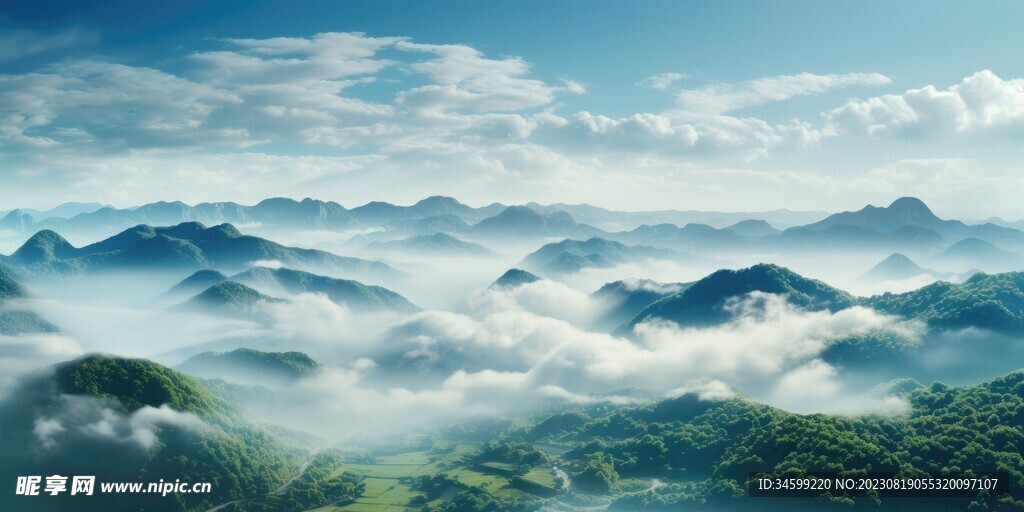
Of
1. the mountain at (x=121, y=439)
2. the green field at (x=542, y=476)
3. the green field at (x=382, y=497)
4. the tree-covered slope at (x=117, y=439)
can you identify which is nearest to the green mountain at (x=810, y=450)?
the green field at (x=542, y=476)

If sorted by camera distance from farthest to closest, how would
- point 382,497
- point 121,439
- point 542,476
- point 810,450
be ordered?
1. point 542,476
2. point 382,497
3. point 121,439
4. point 810,450

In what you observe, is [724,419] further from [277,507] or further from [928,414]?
[277,507]

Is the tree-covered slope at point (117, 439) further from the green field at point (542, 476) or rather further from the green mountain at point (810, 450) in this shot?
the green mountain at point (810, 450)

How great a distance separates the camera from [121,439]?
136 metres

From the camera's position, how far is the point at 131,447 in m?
136

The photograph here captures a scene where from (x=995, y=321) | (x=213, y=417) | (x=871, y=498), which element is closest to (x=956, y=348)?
(x=995, y=321)

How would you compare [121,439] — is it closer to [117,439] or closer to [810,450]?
[117,439]

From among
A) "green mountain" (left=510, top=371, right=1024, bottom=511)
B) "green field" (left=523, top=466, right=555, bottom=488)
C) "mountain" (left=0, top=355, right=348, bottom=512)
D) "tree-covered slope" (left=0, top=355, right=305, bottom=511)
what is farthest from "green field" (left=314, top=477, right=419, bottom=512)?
"green mountain" (left=510, top=371, right=1024, bottom=511)

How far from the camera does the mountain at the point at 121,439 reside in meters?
134

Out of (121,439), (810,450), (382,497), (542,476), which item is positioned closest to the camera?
(810,450)

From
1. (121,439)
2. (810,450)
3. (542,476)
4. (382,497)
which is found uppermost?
(121,439)

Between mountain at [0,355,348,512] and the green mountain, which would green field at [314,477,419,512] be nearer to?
mountain at [0,355,348,512]

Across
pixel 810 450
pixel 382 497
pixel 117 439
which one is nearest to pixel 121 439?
pixel 117 439

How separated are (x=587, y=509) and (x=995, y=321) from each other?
14440 cm
